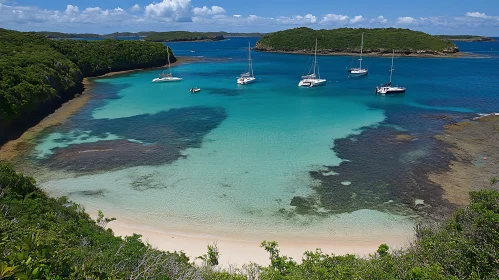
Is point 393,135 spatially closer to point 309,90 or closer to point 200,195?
point 200,195

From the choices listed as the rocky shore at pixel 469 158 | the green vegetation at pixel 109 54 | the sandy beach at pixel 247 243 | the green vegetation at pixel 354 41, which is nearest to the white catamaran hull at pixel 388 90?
the rocky shore at pixel 469 158

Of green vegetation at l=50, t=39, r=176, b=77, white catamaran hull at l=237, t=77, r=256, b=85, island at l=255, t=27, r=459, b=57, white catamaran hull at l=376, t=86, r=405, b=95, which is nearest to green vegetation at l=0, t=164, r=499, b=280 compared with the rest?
white catamaran hull at l=376, t=86, r=405, b=95

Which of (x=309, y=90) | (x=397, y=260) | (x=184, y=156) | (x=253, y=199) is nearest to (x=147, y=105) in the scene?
(x=184, y=156)

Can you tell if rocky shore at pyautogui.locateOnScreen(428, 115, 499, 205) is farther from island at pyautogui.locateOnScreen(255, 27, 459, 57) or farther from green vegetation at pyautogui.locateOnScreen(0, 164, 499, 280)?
island at pyautogui.locateOnScreen(255, 27, 459, 57)

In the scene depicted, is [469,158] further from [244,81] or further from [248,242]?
[244,81]

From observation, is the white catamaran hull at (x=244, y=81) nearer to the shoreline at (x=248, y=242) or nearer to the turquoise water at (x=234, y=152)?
the turquoise water at (x=234, y=152)

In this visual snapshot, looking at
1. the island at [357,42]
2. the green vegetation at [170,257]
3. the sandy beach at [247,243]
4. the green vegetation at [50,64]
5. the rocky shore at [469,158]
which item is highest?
the island at [357,42]

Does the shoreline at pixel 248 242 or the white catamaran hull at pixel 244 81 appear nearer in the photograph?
the shoreline at pixel 248 242
